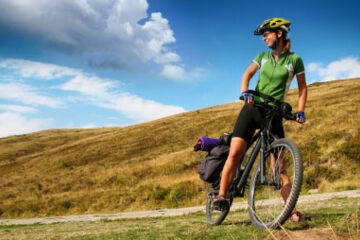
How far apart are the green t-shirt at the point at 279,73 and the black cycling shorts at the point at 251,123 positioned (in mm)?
303

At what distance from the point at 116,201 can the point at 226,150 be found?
52.2ft

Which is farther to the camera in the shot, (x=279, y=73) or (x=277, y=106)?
(x=279, y=73)

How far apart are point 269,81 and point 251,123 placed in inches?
25.8

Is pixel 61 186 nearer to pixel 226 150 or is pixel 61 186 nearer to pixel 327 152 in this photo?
pixel 327 152

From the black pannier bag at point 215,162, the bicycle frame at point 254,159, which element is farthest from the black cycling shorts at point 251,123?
the black pannier bag at point 215,162

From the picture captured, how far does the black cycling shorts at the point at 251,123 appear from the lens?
4266 mm

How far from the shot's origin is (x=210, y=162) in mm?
5070

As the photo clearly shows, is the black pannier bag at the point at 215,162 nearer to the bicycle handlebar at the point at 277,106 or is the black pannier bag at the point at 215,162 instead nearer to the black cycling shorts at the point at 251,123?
the black cycling shorts at the point at 251,123

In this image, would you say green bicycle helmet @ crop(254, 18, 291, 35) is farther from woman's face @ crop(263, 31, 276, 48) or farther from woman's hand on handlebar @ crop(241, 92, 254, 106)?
woman's hand on handlebar @ crop(241, 92, 254, 106)

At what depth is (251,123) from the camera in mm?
4340

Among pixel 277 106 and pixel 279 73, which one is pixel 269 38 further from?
pixel 277 106

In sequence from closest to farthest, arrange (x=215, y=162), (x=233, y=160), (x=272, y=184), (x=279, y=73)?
(x=272, y=184)
(x=279, y=73)
(x=233, y=160)
(x=215, y=162)

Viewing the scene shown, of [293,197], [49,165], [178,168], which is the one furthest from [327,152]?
[49,165]

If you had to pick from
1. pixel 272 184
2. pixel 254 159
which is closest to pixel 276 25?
pixel 254 159
